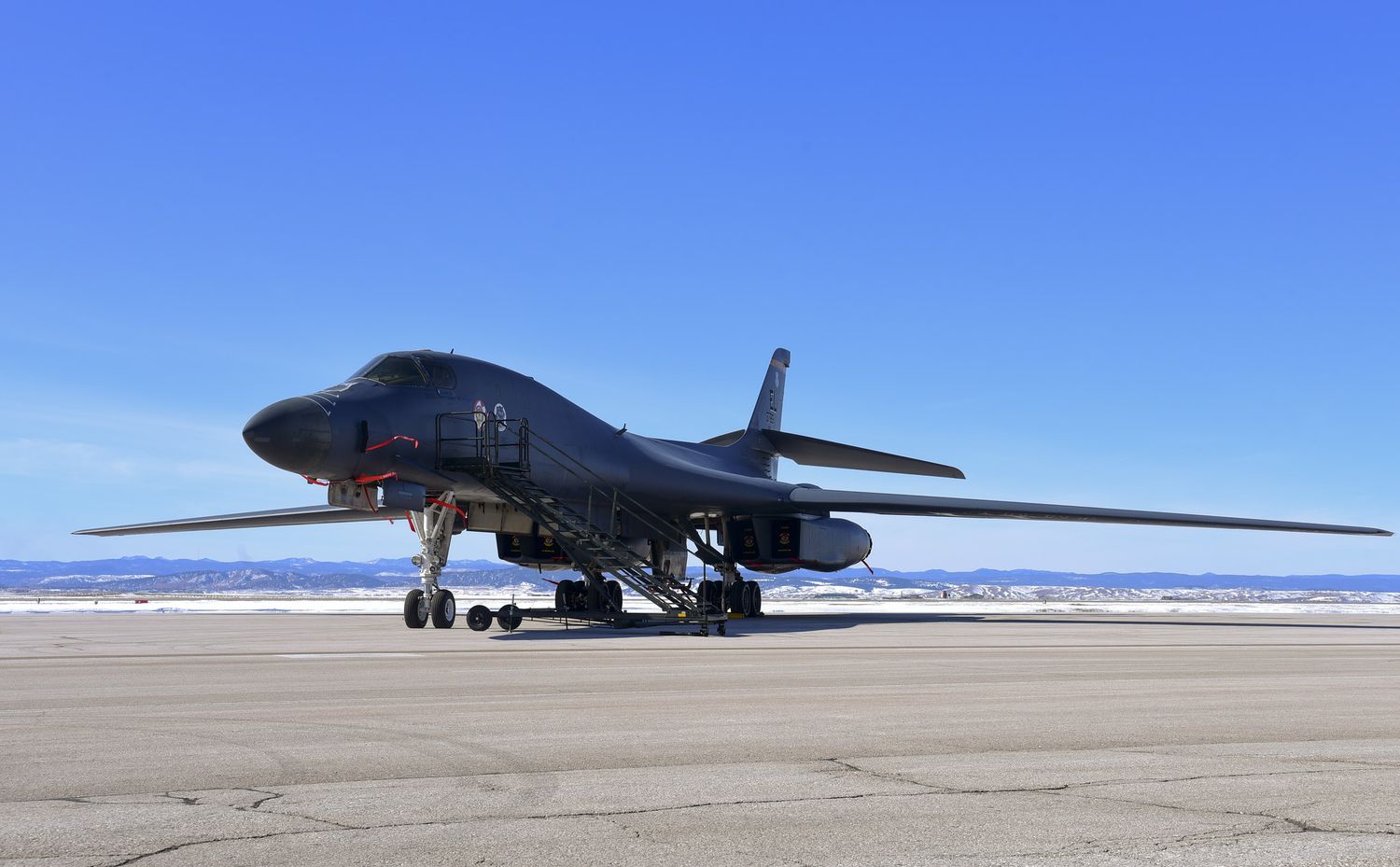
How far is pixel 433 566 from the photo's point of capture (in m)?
19.4

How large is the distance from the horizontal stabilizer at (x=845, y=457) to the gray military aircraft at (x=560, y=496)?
6cm

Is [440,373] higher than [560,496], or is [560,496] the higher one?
[440,373]

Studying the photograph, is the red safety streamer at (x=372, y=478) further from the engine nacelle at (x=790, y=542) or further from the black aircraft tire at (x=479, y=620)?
the engine nacelle at (x=790, y=542)

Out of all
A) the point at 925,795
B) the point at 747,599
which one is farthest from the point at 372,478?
the point at 925,795

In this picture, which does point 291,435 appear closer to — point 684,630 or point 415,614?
point 415,614

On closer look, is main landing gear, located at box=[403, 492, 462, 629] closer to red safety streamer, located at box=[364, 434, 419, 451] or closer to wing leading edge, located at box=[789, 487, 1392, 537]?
red safety streamer, located at box=[364, 434, 419, 451]

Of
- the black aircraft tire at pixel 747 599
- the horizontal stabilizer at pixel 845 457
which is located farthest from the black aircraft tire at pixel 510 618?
the horizontal stabilizer at pixel 845 457

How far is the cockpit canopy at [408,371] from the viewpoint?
18750 millimetres

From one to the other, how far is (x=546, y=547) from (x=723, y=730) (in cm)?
1827

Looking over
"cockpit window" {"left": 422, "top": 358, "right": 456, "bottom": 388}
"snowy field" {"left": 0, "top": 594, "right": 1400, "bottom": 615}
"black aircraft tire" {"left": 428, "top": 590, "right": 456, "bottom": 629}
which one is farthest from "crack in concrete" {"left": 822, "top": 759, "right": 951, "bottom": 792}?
"snowy field" {"left": 0, "top": 594, "right": 1400, "bottom": 615}

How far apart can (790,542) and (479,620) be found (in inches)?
364

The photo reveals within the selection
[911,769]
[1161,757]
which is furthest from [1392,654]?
[911,769]

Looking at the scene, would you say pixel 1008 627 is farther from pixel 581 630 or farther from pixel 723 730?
pixel 723 730

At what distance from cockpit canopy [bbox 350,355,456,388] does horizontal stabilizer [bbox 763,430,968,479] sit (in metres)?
13.0
